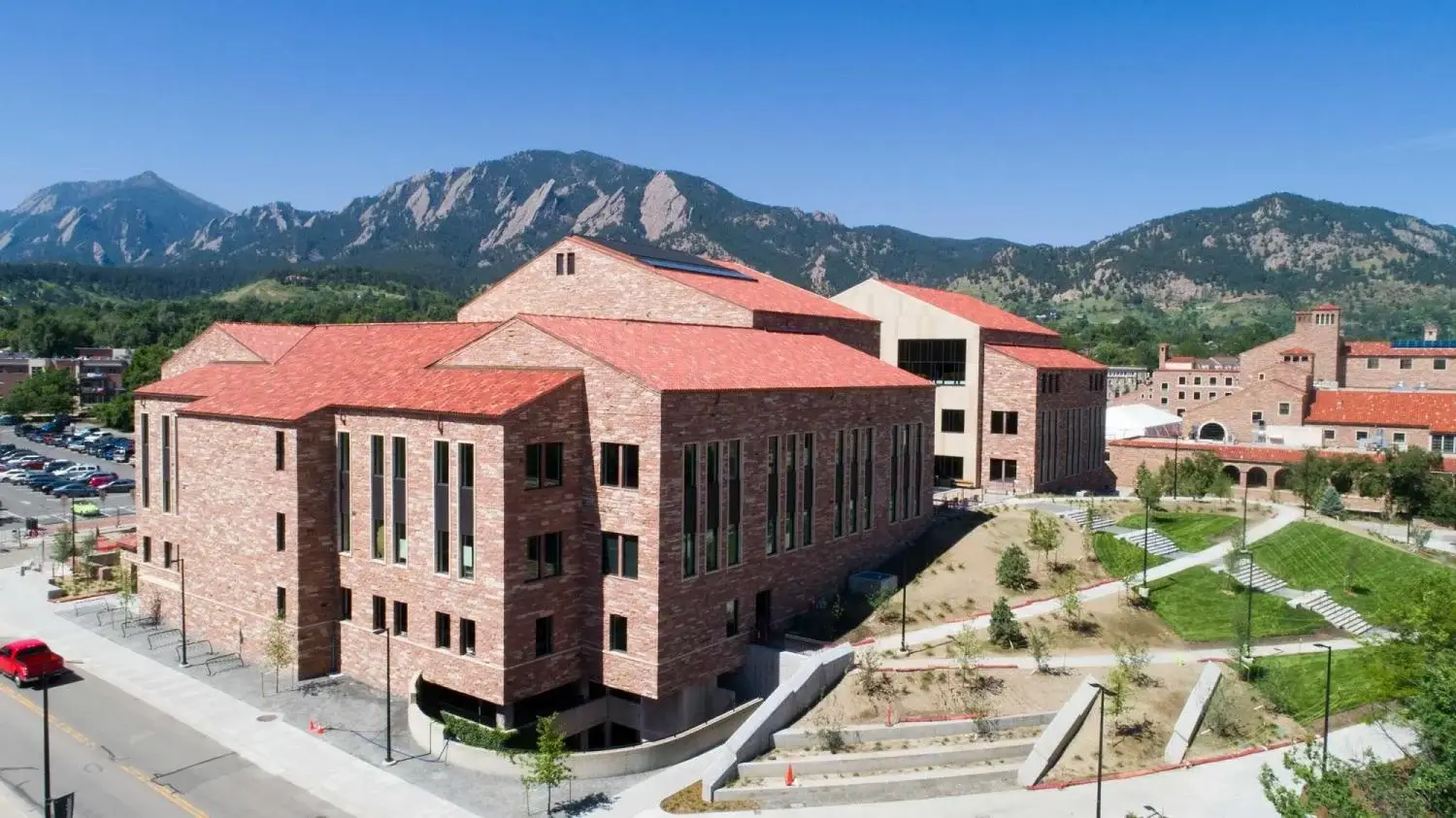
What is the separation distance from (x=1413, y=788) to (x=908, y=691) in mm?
15625

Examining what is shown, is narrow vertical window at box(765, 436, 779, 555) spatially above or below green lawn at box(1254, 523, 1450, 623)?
above

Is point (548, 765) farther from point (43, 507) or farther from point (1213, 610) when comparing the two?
point (43, 507)

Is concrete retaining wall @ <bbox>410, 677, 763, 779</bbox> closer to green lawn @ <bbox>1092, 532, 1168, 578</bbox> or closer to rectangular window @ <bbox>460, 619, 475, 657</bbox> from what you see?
rectangular window @ <bbox>460, 619, 475, 657</bbox>

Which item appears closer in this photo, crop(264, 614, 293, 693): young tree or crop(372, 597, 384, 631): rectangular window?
crop(264, 614, 293, 693): young tree

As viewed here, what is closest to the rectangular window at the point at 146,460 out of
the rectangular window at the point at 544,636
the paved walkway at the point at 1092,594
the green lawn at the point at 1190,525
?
the rectangular window at the point at 544,636

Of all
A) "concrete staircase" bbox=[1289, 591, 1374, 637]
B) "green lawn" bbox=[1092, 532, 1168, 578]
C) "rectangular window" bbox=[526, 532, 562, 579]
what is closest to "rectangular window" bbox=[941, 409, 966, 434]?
"green lawn" bbox=[1092, 532, 1168, 578]

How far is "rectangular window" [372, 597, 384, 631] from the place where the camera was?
124ft

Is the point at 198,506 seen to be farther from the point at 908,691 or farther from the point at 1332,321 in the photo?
the point at 1332,321

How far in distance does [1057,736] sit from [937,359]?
36.0m

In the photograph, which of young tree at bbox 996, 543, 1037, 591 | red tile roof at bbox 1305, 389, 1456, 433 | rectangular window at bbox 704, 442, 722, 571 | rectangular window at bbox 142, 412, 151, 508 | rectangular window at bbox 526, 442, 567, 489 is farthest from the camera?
red tile roof at bbox 1305, 389, 1456, 433

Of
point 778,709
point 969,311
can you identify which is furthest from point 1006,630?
point 969,311

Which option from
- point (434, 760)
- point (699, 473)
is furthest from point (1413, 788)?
point (434, 760)

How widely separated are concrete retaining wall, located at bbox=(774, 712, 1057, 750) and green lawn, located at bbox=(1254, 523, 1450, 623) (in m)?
19.7

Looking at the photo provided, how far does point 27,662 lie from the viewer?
38156 mm
